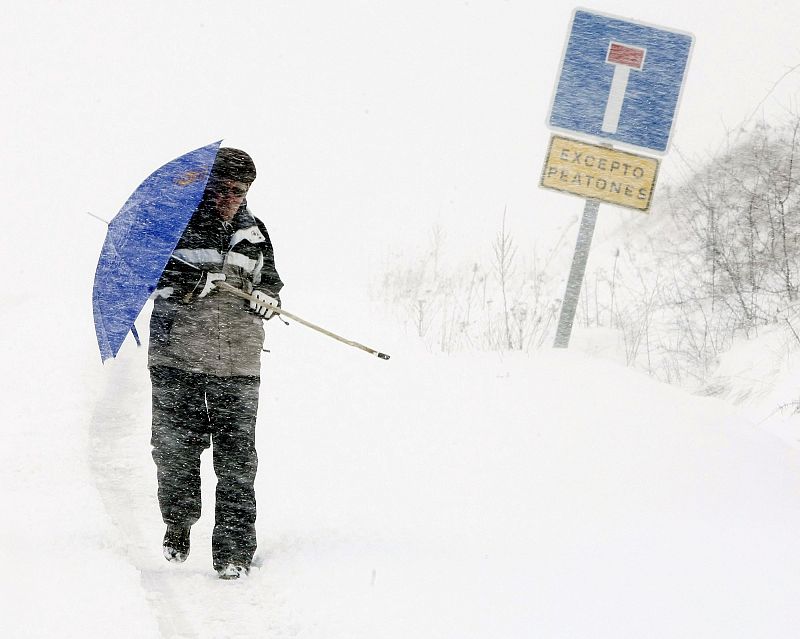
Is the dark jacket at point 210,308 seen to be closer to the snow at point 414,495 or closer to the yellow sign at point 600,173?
the snow at point 414,495

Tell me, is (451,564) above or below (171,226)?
below

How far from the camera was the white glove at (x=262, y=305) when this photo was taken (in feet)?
14.5

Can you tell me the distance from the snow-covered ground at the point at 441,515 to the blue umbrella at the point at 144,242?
1145 millimetres

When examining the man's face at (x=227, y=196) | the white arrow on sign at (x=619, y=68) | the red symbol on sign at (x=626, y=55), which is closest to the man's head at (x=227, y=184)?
the man's face at (x=227, y=196)

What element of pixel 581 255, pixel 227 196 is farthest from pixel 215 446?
pixel 581 255

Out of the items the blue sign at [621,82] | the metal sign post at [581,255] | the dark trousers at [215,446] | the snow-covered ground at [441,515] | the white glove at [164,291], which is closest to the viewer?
the snow-covered ground at [441,515]

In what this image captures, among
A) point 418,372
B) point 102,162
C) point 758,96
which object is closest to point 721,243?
point 418,372

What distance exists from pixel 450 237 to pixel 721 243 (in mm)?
13532

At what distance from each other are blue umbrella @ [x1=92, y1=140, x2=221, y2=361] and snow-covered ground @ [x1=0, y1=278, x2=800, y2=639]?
115 cm

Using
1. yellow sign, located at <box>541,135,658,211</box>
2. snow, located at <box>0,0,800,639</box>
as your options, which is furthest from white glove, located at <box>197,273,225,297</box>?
yellow sign, located at <box>541,135,658,211</box>

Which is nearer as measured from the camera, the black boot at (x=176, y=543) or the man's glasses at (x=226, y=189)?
the man's glasses at (x=226, y=189)

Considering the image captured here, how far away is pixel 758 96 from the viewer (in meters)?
19.0

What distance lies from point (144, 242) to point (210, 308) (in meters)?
0.45

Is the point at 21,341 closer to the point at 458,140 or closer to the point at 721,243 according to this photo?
the point at 721,243
